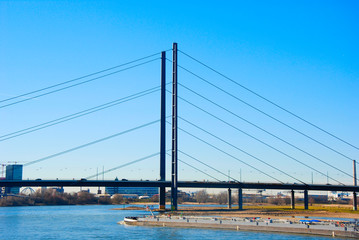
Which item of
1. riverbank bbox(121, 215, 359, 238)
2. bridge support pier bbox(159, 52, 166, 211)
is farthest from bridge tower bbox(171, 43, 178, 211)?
riverbank bbox(121, 215, 359, 238)

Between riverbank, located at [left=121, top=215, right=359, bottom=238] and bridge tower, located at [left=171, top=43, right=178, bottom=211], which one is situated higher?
bridge tower, located at [left=171, top=43, right=178, bottom=211]

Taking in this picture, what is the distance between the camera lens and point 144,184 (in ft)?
287

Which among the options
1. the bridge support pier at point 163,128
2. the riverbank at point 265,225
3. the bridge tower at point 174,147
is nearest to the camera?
the riverbank at point 265,225

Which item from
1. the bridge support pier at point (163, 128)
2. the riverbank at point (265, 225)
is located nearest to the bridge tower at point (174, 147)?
the bridge support pier at point (163, 128)

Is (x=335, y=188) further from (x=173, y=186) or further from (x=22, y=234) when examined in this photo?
(x=22, y=234)

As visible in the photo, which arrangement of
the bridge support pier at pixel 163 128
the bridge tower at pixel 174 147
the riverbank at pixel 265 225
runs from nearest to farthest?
1. the riverbank at pixel 265 225
2. the bridge tower at pixel 174 147
3. the bridge support pier at pixel 163 128

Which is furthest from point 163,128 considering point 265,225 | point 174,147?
point 265,225

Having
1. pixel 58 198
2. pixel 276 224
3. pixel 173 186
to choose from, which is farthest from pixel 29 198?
pixel 276 224

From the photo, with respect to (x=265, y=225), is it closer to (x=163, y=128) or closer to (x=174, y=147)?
(x=174, y=147)

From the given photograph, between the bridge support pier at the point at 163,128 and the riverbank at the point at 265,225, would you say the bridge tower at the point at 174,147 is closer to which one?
the bridge support pier at the point at 163,128

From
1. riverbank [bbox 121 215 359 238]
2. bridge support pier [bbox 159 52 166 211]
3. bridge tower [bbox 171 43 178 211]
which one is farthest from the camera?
bridge support pier [bbox 159 52 166 211]

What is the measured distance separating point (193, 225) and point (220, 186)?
36.1m

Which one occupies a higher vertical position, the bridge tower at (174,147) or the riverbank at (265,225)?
the bridge tower at (174,147)

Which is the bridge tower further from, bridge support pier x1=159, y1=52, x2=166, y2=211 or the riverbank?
the riverbank
